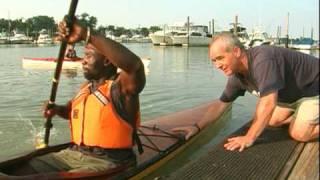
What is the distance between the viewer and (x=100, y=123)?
4512 mm

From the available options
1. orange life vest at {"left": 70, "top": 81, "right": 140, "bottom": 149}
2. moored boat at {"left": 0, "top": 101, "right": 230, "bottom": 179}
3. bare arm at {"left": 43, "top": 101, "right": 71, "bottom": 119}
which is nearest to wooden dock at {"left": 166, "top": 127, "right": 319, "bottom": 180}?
orange life vest at {"left": 70, "top": 81, "right": 140, "bottom": 149}

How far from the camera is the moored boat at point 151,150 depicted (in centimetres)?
461

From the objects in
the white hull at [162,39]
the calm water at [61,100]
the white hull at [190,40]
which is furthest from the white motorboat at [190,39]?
the calm water at [61,100]

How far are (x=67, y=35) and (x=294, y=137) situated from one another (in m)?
2.42

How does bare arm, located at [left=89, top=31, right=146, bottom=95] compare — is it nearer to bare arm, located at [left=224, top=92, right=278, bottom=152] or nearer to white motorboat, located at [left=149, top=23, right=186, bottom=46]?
bare arm, located at [left=224, top=92, right=278, bottom=152]

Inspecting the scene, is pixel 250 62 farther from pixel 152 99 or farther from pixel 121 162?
pixel 152 99

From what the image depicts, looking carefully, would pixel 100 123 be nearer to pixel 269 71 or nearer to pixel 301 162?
pixel 269 71

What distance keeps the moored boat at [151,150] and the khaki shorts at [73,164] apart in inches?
2.2

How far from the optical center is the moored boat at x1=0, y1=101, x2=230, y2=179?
4.61 meters

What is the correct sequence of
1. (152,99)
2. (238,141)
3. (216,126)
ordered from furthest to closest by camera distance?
(152,99)
(216,126)
(238,141)

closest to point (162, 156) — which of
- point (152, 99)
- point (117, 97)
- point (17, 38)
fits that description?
point (117, 97)

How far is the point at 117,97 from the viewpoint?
14.7ft

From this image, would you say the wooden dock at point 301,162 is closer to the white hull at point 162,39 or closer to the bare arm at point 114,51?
the bare arm at point 114,51

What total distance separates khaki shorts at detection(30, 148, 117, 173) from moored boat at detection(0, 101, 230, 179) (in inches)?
2.2
